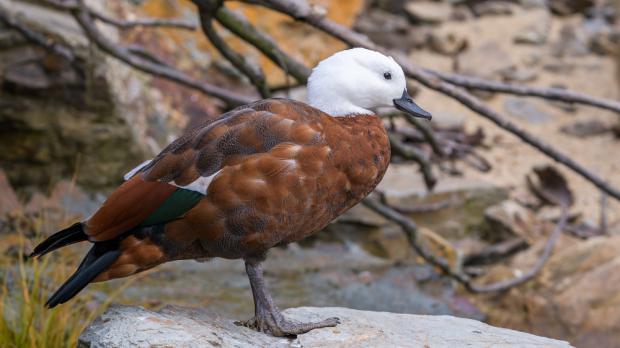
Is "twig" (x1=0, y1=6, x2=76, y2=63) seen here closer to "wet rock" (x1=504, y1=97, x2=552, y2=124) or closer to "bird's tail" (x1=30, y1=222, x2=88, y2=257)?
"bird's tail" (x1=30, y1=222, x2=88, y2=257)

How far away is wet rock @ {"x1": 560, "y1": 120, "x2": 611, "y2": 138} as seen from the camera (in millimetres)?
7340

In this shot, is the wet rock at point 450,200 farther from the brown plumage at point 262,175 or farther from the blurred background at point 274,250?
the brown plumage at point 262,175

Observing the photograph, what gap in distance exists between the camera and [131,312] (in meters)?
2.43

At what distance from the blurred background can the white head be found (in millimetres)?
743

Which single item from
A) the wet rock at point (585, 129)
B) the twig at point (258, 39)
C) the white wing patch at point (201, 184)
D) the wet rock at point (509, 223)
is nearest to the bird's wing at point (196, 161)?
the white wing patch at point (201, 184)

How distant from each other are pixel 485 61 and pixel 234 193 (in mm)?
6339

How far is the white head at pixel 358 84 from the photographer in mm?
2582

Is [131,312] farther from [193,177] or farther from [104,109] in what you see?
[104,109]

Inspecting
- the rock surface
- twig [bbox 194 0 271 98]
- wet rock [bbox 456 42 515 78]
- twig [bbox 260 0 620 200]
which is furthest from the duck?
wet rock [bbox 456 42 515 78]

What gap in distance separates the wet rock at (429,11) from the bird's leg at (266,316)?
6.89 meters

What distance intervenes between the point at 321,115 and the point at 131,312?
29.9 inches

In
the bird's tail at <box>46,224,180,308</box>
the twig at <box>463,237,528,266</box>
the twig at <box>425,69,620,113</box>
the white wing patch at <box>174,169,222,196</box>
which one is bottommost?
the twig at <box>463,237,528,266</box>

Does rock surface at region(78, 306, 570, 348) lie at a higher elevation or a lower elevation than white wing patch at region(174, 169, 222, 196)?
lower

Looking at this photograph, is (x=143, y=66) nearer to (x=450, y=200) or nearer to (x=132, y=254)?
(x=132, y=254)
